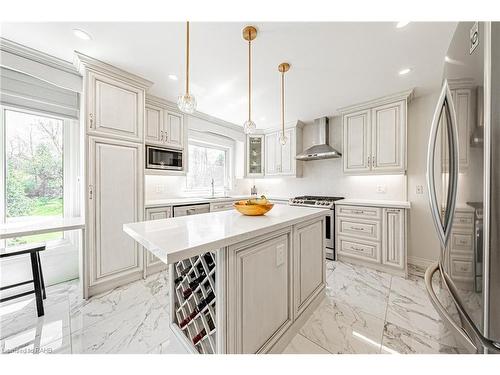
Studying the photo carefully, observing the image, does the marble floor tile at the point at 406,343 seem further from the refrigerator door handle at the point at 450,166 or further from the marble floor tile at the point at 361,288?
the refrigerator door handle at the point at 450,166

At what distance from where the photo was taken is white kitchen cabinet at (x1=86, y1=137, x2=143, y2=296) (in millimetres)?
1981

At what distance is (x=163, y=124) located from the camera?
113 inches

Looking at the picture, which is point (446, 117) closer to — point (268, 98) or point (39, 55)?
point (268, 98)

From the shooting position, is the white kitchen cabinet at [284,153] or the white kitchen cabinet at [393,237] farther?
the white kitchen cabinet at [284,153]

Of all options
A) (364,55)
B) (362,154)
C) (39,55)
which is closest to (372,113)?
(362,154)

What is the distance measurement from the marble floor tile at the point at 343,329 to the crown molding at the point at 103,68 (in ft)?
10.1

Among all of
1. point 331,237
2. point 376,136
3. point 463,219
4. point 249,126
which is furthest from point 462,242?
point 376,136

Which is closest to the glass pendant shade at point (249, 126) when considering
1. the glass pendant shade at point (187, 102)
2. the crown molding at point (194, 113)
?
the glass pendant shade at point (187, 102)

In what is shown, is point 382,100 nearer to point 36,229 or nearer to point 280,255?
point 280,255

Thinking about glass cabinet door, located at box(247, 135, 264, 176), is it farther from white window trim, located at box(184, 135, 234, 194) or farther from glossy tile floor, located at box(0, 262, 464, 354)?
glossy tile floor, located at box(0, 262, 464, 354)

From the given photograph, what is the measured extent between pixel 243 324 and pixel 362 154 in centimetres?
291

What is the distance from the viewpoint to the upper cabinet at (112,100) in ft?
6.33

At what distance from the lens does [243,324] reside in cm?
109

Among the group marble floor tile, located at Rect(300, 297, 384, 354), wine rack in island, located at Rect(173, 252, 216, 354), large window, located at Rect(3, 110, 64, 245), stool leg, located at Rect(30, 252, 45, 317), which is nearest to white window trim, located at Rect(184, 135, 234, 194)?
large window, located at Rect(3, 110, 64, 245)
